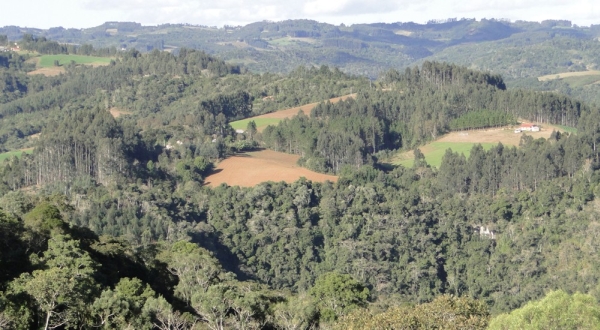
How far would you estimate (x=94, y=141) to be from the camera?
9200cm

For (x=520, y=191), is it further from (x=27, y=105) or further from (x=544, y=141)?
(x=27, y=105)

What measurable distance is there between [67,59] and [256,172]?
9024cm

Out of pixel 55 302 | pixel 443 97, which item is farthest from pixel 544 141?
pixel 55 302

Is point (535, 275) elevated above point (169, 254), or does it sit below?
below

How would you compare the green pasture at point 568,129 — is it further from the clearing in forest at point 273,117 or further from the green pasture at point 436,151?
the clearing in forest at point 273,117

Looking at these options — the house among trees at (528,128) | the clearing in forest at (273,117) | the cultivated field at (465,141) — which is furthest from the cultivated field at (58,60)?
the house among trees at (528,128)

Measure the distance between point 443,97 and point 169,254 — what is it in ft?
252

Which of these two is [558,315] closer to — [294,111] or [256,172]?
[256,172]

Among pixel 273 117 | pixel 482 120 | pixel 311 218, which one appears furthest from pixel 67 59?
pixel 311 218

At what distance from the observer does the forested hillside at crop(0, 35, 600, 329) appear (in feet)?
111

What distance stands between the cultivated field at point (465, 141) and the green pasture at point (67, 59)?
79754 millimetres

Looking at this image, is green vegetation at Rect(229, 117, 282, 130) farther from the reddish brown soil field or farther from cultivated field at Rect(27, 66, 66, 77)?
cultivated field at Rect(27, 66, 66, 77)

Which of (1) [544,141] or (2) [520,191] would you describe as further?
(1) [544,141]

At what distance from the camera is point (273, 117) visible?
4889 inches
